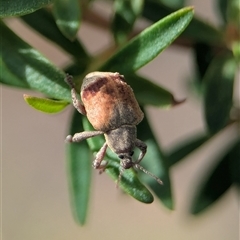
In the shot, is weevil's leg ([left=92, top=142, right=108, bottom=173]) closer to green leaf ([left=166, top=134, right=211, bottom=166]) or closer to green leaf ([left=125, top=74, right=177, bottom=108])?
green leaf ([left=125, top=74, right=177, bottom=108])

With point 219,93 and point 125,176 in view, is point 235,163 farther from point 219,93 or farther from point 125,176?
point 125,176

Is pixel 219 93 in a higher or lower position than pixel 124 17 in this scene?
lower

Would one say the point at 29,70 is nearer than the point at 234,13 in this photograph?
Yes

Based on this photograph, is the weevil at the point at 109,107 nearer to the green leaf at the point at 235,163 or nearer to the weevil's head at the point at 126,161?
the weevil's head at the point at 126,161

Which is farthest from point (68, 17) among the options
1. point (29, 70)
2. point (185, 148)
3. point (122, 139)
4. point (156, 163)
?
point (185, 148)

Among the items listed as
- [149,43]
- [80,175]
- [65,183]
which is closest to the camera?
[149,43]

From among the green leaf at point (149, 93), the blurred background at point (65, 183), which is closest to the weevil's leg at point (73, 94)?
the green leaf at point (149, 93)

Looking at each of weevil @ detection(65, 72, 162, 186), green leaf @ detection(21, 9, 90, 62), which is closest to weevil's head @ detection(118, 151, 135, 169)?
weevil @ detection(65, 72, 162, 186)
